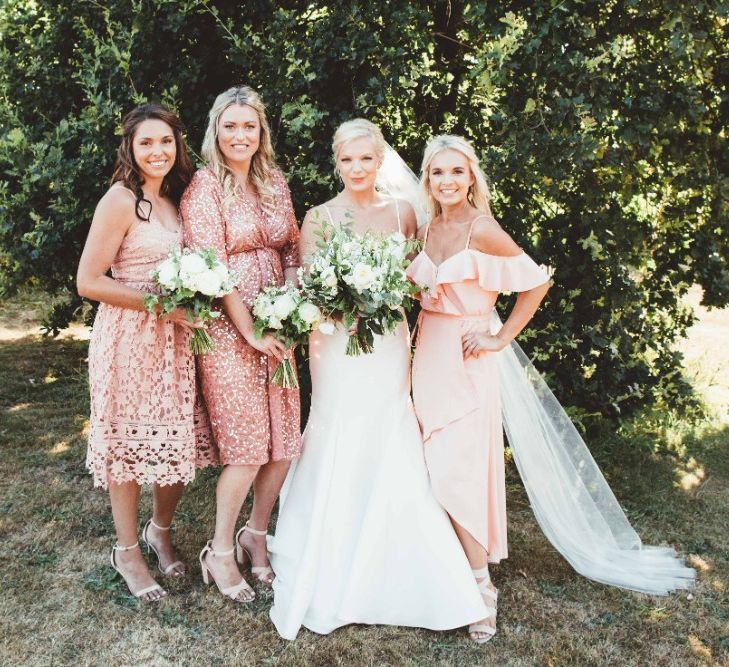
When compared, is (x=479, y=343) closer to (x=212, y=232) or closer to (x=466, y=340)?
(x=466, y=340)

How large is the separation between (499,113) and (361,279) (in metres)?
1.43

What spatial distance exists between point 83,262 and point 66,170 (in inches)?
57.2

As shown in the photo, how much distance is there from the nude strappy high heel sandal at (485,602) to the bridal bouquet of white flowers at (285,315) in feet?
4.77

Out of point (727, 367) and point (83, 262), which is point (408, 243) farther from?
point (727, 367)

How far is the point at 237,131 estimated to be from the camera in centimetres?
358

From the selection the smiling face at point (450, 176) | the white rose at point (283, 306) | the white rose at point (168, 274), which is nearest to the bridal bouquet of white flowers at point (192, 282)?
the white rose at point (168, 274)

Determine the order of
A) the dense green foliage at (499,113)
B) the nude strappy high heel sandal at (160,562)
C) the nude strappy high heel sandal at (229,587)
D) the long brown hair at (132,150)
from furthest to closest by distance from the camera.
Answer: the nude strappy high heel sandal at (160,562)
the dense green foliage at (499,113)
the nude strappy high heel sandal at (229,587)
the long brown hair at (132,150)

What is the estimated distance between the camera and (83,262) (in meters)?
3.46

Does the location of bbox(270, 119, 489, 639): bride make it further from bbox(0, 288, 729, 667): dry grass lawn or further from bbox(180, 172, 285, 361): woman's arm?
bbox(180, 172, 285, 361): woman's arm

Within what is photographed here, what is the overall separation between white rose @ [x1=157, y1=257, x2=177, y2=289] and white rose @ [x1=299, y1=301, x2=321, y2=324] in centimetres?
58

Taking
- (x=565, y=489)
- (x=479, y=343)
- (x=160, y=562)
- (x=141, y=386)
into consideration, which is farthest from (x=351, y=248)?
(x=160, y=562)

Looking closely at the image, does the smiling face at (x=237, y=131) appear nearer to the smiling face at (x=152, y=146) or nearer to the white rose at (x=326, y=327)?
the smiling face at (x=152, y=146)

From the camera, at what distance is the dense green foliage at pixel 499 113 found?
3916mm

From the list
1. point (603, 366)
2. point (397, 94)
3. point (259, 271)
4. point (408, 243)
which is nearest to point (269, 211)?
point (259, 271)
